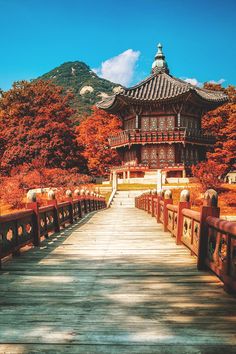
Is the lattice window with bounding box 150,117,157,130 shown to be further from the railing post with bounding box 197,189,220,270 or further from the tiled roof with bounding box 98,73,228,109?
the railing post with bounding box 197,189,220,270

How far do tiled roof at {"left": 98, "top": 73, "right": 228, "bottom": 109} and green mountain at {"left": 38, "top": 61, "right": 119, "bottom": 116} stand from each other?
59.7 meters

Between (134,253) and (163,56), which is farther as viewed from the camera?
(163,56)

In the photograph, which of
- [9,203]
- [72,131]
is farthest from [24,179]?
[72,131]

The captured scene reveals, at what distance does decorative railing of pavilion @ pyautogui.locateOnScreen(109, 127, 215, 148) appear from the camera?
132 feet

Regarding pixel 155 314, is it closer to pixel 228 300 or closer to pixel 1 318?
pixel 228 300

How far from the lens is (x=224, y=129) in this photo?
4403cm

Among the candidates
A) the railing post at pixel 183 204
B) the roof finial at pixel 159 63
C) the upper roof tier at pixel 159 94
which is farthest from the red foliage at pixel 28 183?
the roof finial at pixel 159 63

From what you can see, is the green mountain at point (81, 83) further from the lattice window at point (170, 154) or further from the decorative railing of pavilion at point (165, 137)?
the lattice window at point (170, 154)

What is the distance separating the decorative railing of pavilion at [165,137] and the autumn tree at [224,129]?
228cm

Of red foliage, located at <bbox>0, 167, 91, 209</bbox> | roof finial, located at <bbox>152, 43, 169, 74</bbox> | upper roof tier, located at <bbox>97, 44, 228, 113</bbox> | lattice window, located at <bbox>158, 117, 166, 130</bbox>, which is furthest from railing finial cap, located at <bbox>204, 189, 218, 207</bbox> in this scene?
roof finial, located at <bbox>152, 43, 169, 74</bbox>

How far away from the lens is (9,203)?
1053 inches

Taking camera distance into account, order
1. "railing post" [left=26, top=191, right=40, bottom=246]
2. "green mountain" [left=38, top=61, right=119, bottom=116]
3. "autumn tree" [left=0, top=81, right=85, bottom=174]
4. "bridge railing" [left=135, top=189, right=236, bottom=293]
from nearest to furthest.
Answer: "bridge railing" [left=135, top=189, right=236, bottom=293] → "railing post" [left=26, top=191, right=40, bottom=246] → "autumn tree" [left=0, top=81, right=85, bottom=174] → "green mountain" [left=38, top=61, right=119, bottom=116]

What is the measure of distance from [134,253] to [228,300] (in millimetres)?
3152

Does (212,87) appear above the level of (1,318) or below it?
above
